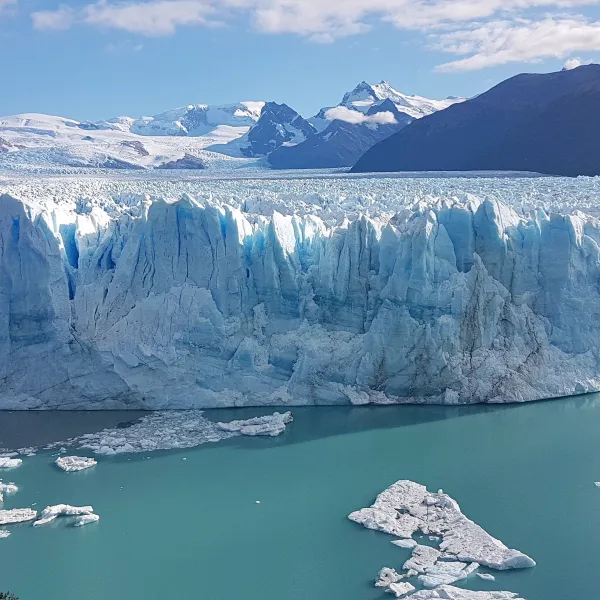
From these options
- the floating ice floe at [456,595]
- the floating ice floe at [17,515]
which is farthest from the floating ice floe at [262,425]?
the floating ice floe at [456,595]

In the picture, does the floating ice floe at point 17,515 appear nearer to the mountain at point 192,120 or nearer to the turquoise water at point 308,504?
the turquoise water at point 308,504

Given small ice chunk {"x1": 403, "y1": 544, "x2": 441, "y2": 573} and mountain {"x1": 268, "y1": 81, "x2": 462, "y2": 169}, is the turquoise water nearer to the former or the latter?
small ice chunk {"x1": 403, "y1": 544, "x2": 441, "y2": 573}

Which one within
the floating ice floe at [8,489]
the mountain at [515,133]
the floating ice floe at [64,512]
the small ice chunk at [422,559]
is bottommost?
the small ice chunk at [422,559]

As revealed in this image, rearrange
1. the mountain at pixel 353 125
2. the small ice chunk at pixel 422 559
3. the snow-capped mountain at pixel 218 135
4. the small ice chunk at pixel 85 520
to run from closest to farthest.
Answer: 1. the small ice chunk at pixel 422 559
2. the small ice chunk at pixel 85 520
3. the snow-capped mountain at pixel 218 135
4. the mountain at pixel 353 125

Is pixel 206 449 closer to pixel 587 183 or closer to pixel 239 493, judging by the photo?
pixel 239 493

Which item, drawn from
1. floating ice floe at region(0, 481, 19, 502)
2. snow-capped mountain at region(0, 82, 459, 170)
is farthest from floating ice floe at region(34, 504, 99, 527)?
snow-capped mountain at region(0, 82, 459, 170)

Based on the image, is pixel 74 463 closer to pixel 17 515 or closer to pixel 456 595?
pixel 17 515
